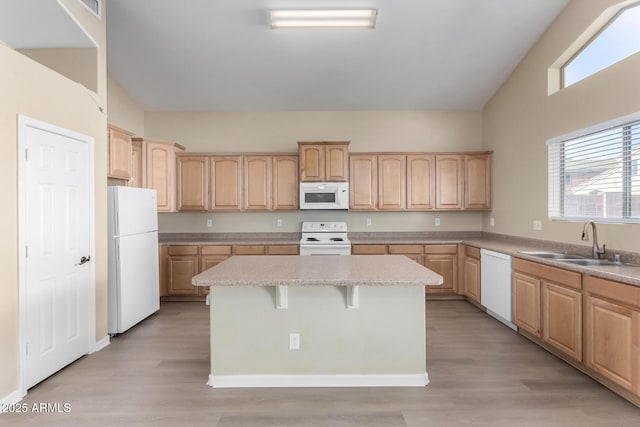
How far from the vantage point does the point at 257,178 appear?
552cm

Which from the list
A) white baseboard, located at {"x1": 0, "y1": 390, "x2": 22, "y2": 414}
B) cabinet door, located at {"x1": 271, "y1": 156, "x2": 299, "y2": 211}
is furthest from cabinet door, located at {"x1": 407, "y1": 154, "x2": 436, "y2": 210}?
white baseboard, located at {"x1": 0, "y1": 390, "x2": 22, "y2": 414}

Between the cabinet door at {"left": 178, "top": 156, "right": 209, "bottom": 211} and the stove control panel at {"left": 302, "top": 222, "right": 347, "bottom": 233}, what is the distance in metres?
1.63

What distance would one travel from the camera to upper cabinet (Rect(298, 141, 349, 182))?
5.40 meters

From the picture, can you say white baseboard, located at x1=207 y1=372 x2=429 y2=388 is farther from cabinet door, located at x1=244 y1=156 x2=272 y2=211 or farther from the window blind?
cabinet door, located at x1=244 y1=156 x2=272 y2=211

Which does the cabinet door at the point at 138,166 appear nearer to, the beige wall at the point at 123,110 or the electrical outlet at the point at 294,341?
the beige wall at the point at 123,110

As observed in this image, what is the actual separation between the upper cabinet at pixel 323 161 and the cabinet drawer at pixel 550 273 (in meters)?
2.68

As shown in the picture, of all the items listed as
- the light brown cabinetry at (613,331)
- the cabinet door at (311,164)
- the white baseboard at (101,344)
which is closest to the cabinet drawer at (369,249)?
the cabinet door at (311,164)

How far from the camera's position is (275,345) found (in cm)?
278

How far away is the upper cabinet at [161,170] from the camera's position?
5188mm

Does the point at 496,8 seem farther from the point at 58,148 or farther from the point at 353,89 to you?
the point at 58,148

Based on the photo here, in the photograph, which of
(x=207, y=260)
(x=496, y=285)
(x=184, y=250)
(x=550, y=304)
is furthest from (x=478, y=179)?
(x=184, y=250)

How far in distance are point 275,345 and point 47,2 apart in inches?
143

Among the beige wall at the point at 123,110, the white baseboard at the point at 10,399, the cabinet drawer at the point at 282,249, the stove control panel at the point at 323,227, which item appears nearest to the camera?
the white baseboard at the point at 10,399

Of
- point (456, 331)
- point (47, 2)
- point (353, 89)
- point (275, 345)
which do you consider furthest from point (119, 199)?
point (456, 331)
